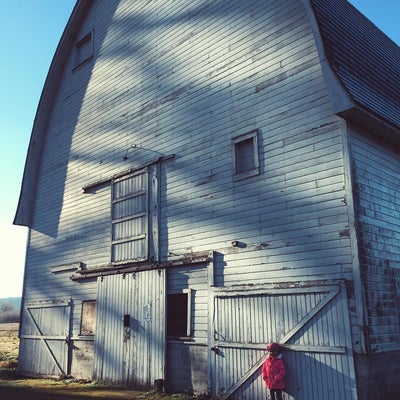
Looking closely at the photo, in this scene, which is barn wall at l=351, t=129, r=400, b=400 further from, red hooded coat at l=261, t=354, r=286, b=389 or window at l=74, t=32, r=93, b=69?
window at l=74, t=32, r=93, b=69

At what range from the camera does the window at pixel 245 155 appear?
29.6ft


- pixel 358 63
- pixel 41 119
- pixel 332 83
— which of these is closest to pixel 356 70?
pixel 358 63

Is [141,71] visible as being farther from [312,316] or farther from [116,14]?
[312,316]

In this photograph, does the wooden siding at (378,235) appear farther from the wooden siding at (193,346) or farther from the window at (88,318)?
the window at (88,318)

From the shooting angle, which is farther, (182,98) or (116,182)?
(116,182)

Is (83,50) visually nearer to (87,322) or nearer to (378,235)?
(87,322)

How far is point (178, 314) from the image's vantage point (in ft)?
32.9

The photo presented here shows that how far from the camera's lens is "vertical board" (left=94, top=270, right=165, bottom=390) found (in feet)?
33.0

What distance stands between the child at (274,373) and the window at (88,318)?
6322 millimetres

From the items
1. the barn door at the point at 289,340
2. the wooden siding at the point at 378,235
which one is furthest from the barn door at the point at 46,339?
the wooden siding at the point at 378,235

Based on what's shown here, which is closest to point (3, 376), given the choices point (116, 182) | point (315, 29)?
point (116, 182)

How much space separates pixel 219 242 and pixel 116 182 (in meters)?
4.45

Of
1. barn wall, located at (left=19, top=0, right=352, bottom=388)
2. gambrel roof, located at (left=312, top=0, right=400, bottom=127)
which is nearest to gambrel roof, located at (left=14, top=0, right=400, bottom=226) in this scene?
gambrel roof, located at (left=312, top=0, right=400, bottom=127)

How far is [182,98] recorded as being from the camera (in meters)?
11.0
